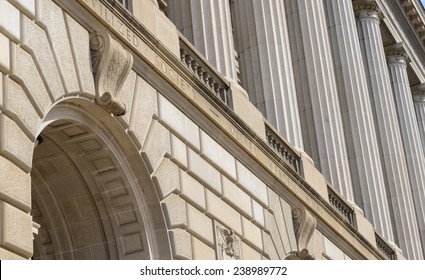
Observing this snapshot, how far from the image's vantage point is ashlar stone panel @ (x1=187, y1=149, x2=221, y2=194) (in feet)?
64.5

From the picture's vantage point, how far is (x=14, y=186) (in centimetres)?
1407

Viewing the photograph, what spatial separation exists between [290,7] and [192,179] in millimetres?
15534

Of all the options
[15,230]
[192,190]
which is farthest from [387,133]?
[15,230]

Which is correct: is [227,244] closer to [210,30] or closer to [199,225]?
[199,225]

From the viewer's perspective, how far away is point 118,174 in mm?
18062

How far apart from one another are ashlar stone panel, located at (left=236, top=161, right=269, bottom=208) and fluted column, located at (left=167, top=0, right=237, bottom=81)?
2444mm

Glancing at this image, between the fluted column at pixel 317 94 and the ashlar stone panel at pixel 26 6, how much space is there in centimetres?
1725

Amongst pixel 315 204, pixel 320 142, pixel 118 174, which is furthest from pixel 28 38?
pixel 320 142

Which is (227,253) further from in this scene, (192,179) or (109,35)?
(109,35)

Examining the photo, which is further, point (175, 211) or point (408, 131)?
point (408, 131)

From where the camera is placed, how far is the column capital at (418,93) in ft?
175

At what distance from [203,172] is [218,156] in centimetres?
100

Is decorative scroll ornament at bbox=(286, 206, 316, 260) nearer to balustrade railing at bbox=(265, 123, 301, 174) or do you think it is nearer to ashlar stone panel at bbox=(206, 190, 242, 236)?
balustrade railing at bbox=(265, 123, 301, 174)

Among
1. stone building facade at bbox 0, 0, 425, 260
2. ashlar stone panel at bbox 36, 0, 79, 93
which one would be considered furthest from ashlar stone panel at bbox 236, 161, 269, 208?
ashlar stone panel at bbox 36, 0, 79, 93
